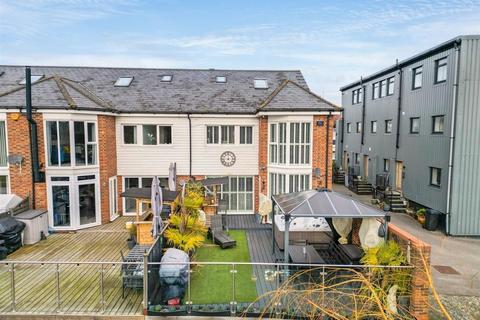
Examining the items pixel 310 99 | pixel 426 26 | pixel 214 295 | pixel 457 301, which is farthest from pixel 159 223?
pixel 426 26

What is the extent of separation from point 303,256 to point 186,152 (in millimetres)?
9196

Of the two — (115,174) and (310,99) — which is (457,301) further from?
(115,174)

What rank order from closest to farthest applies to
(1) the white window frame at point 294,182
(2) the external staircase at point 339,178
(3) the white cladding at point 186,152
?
(1) the white window frame at point 294,182, (3) the white cladding at point 186,152, (2) the external staircase at point 339,178

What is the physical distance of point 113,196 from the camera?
15656 mm

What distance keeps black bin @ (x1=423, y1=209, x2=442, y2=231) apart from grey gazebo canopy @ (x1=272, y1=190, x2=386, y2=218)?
702 centimetres

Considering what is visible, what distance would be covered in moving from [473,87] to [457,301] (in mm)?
9612

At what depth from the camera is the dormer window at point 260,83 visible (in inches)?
713

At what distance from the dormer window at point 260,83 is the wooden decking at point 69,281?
11.1m

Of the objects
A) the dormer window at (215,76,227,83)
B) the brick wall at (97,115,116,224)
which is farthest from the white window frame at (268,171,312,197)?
the brick wall at (97,115,116,224)

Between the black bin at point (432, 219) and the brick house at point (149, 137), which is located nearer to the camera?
the brick house at point (149, 137)

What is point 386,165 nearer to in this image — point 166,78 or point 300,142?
point 300,142

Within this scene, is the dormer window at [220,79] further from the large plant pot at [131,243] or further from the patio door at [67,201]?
the large plant pot at [131,243]

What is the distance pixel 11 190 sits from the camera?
13500 mm

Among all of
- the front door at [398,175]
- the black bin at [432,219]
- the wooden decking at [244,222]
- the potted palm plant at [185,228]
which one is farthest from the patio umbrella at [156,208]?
the front door at [398,175]
